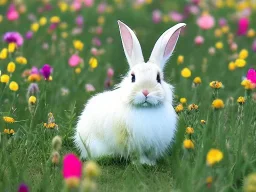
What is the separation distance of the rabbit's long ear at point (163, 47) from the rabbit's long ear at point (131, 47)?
0.09 metres

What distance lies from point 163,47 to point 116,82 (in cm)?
249

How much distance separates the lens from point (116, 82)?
644cm

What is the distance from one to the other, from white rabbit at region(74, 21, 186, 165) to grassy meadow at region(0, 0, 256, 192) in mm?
115

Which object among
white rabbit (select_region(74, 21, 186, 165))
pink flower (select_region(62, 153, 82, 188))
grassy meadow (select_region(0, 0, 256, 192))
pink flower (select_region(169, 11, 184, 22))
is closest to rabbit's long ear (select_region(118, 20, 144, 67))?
white rabbit (select_region(74, 21, 186, 165))

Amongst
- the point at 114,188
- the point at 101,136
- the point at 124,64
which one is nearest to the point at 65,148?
the point at 101,136

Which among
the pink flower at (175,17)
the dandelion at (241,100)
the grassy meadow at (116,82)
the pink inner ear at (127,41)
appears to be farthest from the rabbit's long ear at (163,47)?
the pink flower at (175,17)

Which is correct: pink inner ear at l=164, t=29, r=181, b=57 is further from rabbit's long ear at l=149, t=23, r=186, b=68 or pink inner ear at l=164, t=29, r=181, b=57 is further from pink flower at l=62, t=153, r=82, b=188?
pink flower at l=62, t=153, r=82, b=188

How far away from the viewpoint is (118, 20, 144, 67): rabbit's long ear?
3.92 m

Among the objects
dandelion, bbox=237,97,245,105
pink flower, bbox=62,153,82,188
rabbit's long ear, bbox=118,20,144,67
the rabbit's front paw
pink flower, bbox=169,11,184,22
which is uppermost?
rabbit's long ear, bbox=118,20,144,67

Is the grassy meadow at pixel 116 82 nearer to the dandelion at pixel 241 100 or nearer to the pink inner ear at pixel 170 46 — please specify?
the dandelion at pixel 241 100

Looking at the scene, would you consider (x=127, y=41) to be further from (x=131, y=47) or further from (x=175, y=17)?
(x=175, y=17)

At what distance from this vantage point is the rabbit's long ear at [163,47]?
3.97 m

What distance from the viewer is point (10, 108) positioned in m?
4.23

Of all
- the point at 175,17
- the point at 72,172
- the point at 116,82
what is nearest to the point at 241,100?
the point at 72,172
